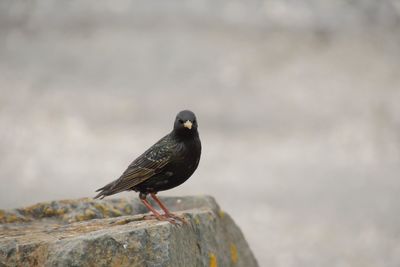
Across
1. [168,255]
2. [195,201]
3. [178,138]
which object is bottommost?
[168,255]

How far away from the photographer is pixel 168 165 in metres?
8.55

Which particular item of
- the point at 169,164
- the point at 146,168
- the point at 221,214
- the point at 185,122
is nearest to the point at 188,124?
the point at 185,122

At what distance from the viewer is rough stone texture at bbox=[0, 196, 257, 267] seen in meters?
6.90

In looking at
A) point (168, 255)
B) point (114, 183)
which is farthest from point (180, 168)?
point (168, 255)

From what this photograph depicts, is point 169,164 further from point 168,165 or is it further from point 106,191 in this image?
point 106,191

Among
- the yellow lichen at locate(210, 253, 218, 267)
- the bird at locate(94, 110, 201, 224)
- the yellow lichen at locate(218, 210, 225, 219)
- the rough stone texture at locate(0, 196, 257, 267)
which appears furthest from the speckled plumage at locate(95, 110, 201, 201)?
the yellow lichen at locate(218, 210, 225, 219)

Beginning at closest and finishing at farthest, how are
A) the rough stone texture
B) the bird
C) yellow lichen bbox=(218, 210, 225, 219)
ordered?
the rough stone texture < the bird < yellow lichen bbox=(218, 210, 225, 219)

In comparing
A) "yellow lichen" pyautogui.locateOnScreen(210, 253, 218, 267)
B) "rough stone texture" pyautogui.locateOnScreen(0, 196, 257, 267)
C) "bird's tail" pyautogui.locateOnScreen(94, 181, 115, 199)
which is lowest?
"yellow lichen" pyautogui.locateOnScreen(210, 253, 218, 267)

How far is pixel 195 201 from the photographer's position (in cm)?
1074

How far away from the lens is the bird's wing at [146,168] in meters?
8.60

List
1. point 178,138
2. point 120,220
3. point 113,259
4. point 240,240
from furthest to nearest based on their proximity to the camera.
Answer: point 240,240 < point 178,138 < point 120,220 < point 113,259

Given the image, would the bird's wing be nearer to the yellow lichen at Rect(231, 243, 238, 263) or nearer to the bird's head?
the bird's head

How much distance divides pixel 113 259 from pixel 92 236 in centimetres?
35

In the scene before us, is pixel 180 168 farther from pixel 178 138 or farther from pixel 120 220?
pixel 120 220
